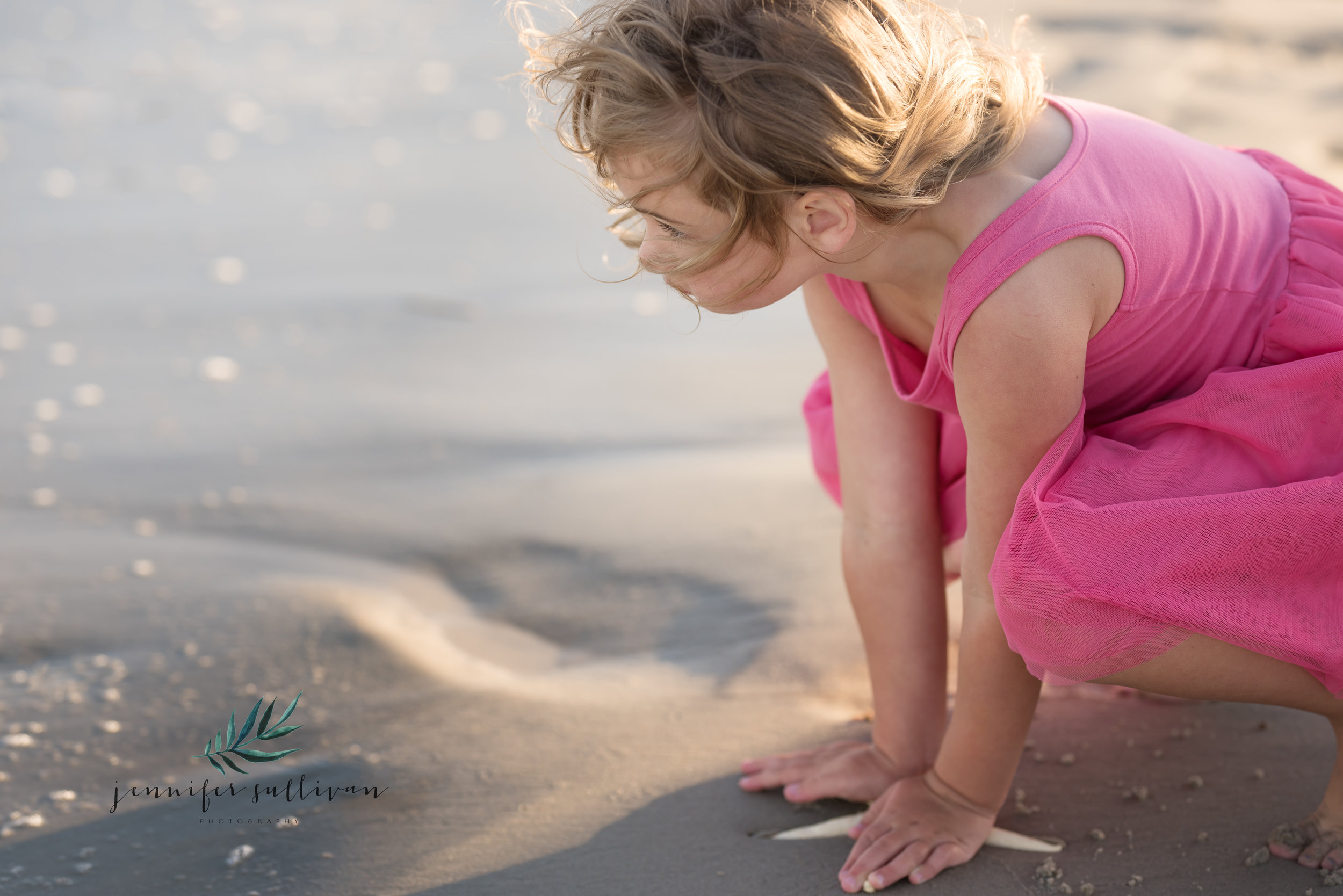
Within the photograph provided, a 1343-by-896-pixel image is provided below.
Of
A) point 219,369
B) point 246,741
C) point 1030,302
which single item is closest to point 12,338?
point 219,369

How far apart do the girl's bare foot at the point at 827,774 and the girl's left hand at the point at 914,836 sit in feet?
0.22

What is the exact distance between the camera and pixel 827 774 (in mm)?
1886

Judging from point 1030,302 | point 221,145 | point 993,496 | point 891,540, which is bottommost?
point 221,145

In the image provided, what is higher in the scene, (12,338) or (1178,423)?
(1178,423)

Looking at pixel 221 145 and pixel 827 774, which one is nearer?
pixel 827 774

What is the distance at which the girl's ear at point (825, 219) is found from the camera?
1.56 m

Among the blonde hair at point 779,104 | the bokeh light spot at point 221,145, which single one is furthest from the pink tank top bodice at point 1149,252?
the bokeh light spot at point 221,145

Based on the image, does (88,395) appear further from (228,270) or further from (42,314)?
(228,270)

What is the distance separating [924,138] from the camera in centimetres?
157

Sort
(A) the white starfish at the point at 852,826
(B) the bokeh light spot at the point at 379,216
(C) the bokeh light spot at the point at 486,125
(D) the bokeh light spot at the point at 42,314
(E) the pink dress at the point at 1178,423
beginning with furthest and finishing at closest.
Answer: (C) the bokeh light spot at the point at 486,125 → (B) the bokeh light spot at the point at 379,216 → (D) the bokeh light spot at the point at 42,314 → (A) the white starfish at the point at 852,826 → (E) the pink dress at the point at 1178,423

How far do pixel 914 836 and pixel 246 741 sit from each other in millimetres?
1064

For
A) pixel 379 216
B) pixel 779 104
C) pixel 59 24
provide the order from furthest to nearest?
pixel 59 24 < pixel 379 216 < pixel 779 104

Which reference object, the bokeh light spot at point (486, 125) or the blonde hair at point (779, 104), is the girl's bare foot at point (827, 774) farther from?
the bokeh light spot at point (486, 125)

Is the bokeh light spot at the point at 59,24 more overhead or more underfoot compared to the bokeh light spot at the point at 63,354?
more overhead
